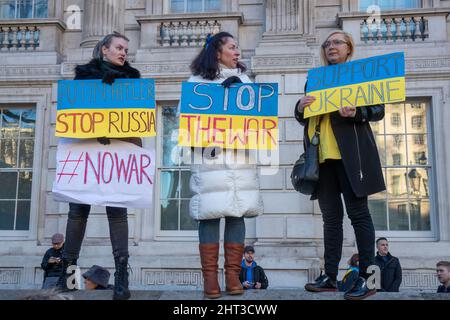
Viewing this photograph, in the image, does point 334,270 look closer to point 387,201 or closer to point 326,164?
point 326,164

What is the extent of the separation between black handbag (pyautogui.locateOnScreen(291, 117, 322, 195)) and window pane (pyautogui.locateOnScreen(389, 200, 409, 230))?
5841 mm

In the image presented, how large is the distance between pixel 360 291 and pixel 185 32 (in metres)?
7.44

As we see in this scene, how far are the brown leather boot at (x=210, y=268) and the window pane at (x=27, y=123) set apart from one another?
24.5 ft

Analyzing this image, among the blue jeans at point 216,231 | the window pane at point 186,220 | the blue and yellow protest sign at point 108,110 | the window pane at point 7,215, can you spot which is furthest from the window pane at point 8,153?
the blue jeans at point 216,231

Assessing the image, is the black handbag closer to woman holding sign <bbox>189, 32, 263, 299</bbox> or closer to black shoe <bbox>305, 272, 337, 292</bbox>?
woman holding sign <bbox>189, 32, 263, 299</bbox>

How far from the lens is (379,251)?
806 cm

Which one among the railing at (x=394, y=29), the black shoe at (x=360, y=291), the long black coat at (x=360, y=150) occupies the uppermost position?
the railing at (x=394, y=29)

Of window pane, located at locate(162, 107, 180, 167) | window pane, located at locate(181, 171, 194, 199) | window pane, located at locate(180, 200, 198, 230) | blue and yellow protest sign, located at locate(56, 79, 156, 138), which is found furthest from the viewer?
window pane, located at locate(162, 107, 180, 167)

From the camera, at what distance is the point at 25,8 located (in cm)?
1112

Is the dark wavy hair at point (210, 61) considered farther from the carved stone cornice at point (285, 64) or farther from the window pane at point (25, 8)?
the window pane at point (25, 8)

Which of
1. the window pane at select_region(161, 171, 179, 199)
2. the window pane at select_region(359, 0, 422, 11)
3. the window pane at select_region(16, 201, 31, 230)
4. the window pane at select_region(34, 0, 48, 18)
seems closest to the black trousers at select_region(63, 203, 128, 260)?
the window pane at select_region(161, 171, 179, 199)

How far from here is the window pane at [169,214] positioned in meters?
9.95

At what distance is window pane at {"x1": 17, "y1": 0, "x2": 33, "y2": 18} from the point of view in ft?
36.4
